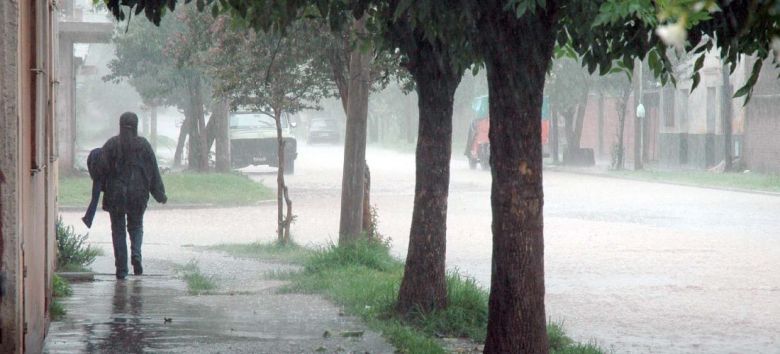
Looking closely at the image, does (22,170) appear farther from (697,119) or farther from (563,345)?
(697,119)

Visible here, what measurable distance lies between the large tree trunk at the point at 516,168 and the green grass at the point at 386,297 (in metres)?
1.02

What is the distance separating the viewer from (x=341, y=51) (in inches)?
595

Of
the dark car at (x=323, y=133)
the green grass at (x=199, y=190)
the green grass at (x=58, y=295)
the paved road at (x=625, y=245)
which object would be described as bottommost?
the paved road at (x=625, y=245)

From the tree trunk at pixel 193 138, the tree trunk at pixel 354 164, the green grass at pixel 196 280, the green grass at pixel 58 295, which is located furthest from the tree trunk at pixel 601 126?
the green grass at pixel 58 295

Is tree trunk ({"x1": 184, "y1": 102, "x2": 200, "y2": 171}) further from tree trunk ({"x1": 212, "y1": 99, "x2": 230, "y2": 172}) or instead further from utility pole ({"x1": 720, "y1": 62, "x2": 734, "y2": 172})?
utility pole ({"x1": 720, "y1": 62, "x2": 734, "y2": 172})

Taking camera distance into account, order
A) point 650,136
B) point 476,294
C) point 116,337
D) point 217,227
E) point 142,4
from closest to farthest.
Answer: point 142,4 < point 116,337 < point 476,294 < point 217,227 < point 650,136

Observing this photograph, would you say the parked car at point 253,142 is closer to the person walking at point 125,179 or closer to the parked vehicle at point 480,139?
the parked vehicle at point 480,139

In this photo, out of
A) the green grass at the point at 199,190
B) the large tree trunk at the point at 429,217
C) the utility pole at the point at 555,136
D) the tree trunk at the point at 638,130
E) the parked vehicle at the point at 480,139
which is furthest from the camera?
the utility pole at the point at 555,136

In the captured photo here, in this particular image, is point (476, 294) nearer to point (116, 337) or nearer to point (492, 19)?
point (116, 337)

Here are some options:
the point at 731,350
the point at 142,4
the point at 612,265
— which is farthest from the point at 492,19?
the point at 612,265

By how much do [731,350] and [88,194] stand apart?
19.9 meters

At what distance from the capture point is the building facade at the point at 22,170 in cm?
594

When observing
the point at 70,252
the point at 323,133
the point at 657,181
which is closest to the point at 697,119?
the point at 657,181

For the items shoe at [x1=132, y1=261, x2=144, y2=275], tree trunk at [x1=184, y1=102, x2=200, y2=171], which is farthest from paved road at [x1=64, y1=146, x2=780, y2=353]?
shoe at [x1=132, y1=261, x2=144, y2=275]
